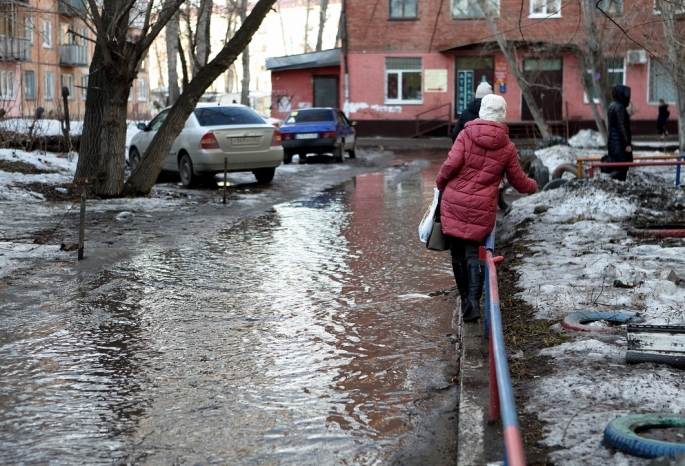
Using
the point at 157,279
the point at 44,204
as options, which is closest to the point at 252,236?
the point at 157,279

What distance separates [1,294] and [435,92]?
33616 millimetres

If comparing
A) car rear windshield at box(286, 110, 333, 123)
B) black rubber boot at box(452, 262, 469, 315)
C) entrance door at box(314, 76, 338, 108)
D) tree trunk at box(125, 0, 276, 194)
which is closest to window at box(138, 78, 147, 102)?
entrance door at box(314, 76, 338, 108)

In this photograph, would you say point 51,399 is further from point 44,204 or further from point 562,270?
point 44,204

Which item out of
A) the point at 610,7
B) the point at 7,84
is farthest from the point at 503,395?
the point at 610,7

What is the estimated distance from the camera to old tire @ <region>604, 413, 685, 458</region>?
3.70 meters

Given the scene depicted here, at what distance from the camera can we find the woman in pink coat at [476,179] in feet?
20.9

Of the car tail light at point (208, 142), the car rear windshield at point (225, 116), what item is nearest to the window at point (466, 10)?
the car rear windshield at point (225, 116)

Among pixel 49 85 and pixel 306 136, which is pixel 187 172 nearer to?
pixel 306 136

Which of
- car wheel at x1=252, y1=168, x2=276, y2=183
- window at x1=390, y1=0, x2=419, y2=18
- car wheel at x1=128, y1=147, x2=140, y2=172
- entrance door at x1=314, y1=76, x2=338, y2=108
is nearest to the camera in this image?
car wheel at x1=252, y1=168, x2=276, y2=183

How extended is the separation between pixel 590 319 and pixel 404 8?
35.4 metres

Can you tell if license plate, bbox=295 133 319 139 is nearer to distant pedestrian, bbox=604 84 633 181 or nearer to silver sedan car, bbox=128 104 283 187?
silver sedan car, bbox=128 104 283 187

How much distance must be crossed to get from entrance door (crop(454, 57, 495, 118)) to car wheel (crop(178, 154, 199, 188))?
931 inches

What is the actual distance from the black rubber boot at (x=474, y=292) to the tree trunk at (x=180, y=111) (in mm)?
9077

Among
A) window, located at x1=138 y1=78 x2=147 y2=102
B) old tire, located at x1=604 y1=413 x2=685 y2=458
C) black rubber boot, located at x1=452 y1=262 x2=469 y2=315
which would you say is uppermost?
window, located at x1=138 y1=78 x2=147 y2=102
